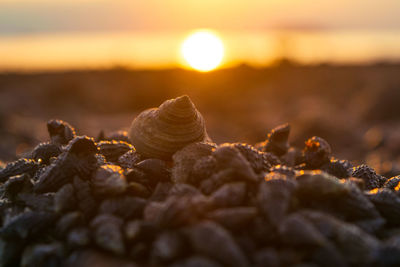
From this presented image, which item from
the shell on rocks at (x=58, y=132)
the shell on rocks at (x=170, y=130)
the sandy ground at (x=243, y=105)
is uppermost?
the sandy ground at (x=243, y=105)

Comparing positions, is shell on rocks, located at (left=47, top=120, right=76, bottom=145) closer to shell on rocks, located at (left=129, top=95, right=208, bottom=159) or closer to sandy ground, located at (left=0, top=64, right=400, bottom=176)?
shell on rocks, located at (left=129, top=95, right=208, bottom=159)

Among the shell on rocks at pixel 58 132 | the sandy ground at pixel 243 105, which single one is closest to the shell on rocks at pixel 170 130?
the shell on rocks at pixel 58 132

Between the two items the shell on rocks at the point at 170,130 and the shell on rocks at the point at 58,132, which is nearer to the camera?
the shell on rocks at the point at 170,130

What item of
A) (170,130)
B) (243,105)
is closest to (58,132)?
(170,130)

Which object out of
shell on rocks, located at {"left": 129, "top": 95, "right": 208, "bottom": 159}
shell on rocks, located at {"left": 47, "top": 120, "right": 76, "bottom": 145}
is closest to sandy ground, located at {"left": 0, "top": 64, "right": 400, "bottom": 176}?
shell on rocks, located at {"left": 129, "top": 95, "right": 208, "bottom": 159}

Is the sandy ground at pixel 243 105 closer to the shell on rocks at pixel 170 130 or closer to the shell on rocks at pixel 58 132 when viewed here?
the shell on rocks at pixel 170 130

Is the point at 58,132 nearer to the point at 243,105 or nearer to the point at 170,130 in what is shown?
the point at 170,130

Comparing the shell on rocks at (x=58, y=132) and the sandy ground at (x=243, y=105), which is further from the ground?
the sandy ground at (x=243, y=105)

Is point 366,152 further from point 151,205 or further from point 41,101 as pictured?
point 41,101

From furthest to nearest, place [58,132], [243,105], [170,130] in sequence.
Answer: [243,105] < [58,132] < [170,130]

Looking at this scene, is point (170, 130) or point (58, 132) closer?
point (170, 130)
